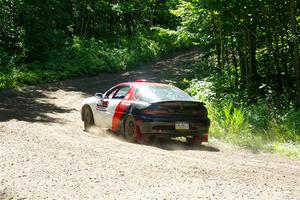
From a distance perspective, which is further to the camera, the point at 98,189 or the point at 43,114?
the point at 43,114

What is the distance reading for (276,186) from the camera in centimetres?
671

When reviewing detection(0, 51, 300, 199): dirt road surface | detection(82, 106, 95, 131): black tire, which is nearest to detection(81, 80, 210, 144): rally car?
detection(0, 51, 300, 199): dirt road surface

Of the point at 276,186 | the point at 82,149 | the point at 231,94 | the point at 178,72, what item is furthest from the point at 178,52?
the point at 276,186

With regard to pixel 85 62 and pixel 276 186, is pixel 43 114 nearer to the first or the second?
pixel 276 186

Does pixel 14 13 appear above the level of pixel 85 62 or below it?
above

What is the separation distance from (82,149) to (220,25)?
9.21 meters

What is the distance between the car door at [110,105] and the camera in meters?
12.0

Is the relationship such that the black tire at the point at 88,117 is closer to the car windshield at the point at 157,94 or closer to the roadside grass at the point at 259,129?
the car windshield at the point at 157,94

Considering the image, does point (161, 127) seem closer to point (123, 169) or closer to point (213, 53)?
point (123, 169)

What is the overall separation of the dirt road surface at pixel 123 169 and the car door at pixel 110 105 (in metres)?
0.43

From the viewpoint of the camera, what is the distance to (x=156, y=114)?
34.9ft

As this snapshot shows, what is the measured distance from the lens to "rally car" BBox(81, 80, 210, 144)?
34.9 feet

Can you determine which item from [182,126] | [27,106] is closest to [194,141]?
[182,126]

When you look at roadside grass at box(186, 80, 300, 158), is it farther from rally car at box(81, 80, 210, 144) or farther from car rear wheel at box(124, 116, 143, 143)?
car rear wheel at box(124, 116, 143, 143)
